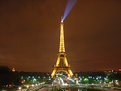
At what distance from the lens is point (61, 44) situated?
207 ft

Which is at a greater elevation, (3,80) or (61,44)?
(61,44)

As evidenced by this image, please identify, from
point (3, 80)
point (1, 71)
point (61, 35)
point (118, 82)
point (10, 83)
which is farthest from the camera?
point (61, 35)

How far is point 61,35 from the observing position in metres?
62.7

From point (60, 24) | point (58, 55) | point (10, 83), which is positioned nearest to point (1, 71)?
point (10, 83)

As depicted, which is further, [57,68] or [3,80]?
[57,68]

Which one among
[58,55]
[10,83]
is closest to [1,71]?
[10,83]

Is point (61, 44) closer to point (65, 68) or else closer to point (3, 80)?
point (65, 68)

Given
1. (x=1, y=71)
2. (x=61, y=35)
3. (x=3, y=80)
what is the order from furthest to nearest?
(x=61, y=35)
(x=1, y=71)
(x=3, y=80)

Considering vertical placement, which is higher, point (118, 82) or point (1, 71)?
point (1, 71)

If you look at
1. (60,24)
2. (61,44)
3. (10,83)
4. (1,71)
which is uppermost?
(60,24)

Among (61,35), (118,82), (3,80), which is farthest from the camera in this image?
(61,35)

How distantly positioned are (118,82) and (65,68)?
81.1ft

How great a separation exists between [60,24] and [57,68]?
17.8 m

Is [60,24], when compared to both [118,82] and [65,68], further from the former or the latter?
[118,82]
